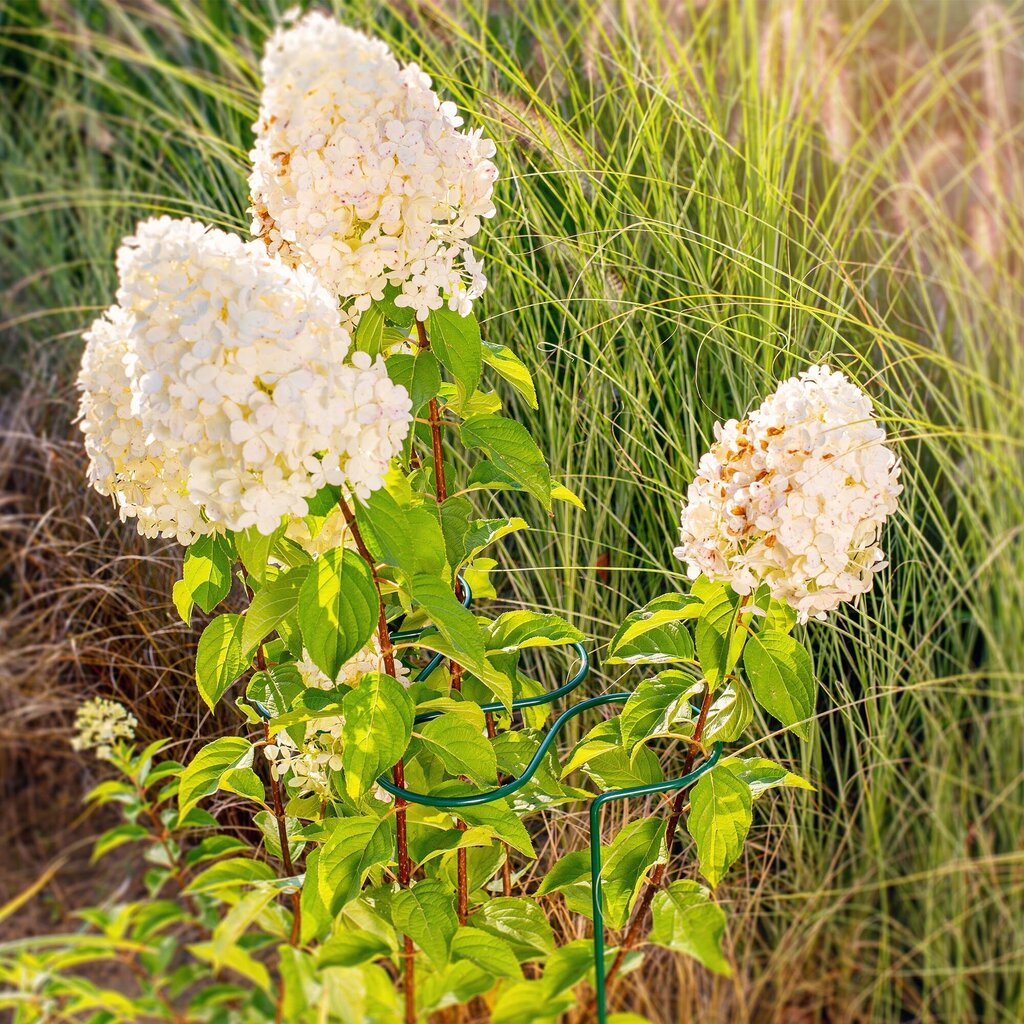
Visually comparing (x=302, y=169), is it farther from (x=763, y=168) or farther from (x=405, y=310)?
(x=763, y=168)

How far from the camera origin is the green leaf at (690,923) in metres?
0.82

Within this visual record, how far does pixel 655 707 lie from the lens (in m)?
0.83

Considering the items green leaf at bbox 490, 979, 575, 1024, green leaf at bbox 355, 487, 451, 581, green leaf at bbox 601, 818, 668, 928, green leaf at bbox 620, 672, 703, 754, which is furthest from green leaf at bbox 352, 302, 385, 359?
green leaf at bbox 490, 979, 575, 1024

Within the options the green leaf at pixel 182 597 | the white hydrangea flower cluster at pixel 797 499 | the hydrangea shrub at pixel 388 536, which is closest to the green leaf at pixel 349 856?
the hydrangea shrub at pixel 388 536

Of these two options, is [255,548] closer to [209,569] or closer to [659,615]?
[209,569]

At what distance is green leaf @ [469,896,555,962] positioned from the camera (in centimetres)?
92

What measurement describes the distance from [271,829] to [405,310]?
1.78 ft

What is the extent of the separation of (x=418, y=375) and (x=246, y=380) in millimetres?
211

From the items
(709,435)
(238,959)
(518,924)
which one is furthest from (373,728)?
(709,435)

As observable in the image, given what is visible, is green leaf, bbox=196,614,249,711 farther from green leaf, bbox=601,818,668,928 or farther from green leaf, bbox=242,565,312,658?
green leaf, bbox=601,818,668,928

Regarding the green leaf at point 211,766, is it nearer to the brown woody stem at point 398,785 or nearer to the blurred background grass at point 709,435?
the brown woody stem at point 398,785

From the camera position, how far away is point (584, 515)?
1.22 metres

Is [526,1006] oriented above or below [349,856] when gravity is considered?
below

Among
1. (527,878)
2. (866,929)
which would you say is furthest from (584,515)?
(866,929)
